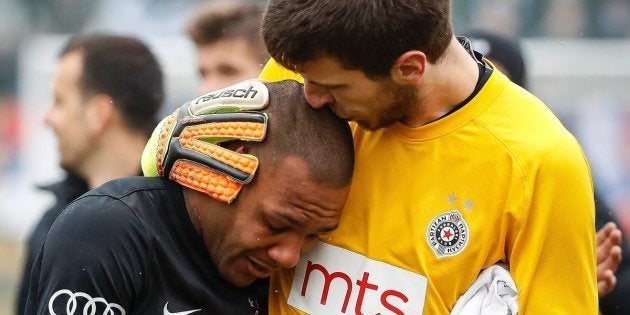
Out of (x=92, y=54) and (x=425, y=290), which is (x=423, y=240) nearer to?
(x=425, y=290)

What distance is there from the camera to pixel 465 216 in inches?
126

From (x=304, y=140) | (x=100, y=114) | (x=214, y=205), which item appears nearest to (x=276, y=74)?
(x=304, y=140)

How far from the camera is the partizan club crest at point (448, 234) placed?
3.20 metres

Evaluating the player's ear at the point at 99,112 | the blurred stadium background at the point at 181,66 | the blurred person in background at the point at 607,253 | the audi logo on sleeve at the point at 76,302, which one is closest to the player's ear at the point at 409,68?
the audi logo on sleeve at the point at 76,302

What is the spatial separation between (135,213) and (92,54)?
2.41 metres

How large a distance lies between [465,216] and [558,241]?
25 cm

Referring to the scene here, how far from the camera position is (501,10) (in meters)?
9.79

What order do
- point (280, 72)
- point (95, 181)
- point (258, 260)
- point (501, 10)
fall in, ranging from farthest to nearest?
point (501, 10)
point (95, 181)
point (280, 72)
point (258, 260)

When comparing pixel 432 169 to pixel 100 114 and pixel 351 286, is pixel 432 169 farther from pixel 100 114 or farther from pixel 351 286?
pixel 100 114

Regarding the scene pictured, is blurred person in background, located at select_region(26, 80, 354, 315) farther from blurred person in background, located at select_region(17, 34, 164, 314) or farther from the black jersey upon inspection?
blurred person in background, located at select_region(17, 34, 164, 314)

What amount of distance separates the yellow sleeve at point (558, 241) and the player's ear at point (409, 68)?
0.40 m

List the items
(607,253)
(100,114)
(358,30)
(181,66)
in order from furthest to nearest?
1. (181,66)
2. (100,114)
3. (607,253)
4. (358,30)

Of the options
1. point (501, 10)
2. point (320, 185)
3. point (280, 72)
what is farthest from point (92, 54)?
point (501, 10)

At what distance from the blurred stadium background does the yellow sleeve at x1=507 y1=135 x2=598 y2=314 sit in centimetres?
541
